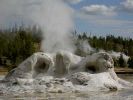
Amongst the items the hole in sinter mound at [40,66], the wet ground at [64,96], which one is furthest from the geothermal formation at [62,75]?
the wet ground at [64,96]

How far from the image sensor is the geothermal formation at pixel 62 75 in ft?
82.2

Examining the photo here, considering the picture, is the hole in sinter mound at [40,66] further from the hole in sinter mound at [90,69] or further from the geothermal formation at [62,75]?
the hole in sinter mound at [90,69]

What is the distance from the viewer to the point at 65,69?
91.1 ft

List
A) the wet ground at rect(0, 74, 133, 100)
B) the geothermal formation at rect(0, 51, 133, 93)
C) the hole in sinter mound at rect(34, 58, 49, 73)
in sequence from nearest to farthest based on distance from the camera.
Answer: the wet ground at rect(0, 74, 133, 100), the geothermal formation at rect(0, 51, 133, 93), the hole in sinter mound at rect(34, 58, 49, 73)

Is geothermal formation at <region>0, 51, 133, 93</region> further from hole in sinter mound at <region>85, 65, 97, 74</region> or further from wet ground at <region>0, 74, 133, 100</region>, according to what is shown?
wet ground at <region>0, 74, 133, 100</region>

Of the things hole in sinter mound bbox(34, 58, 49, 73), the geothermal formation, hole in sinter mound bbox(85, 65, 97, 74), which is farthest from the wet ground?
hole in sinter mound bbox(34, 58, 49, 73)

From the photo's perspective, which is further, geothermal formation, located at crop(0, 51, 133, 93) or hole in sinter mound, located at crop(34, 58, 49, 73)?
hole in sinter mound, located at crop(34, 58, 49, 73)

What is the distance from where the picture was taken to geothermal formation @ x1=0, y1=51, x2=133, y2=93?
25.0 meters

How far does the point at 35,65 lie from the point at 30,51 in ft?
188

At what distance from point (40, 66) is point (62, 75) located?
1.68 metres

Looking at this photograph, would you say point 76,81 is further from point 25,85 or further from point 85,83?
point 25,85

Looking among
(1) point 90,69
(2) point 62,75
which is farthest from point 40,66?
(1) point 90,69

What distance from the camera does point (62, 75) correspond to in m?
27.7

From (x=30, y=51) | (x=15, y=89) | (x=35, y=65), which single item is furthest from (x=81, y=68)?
(x=30, y=51)
